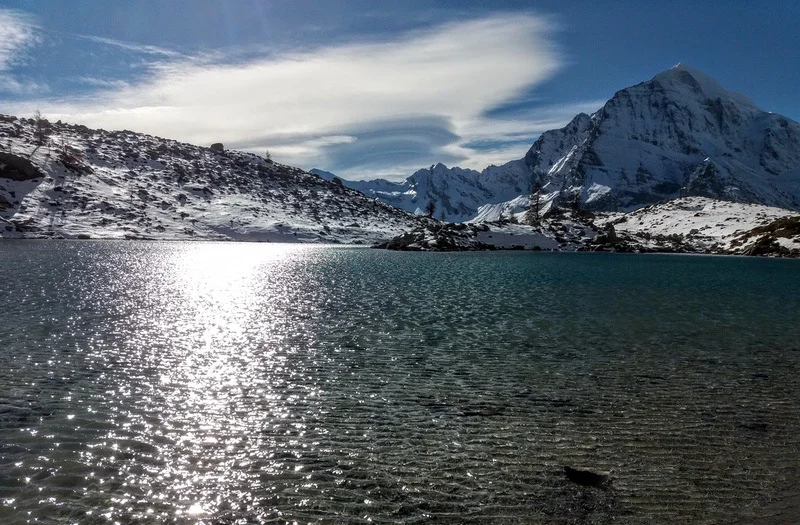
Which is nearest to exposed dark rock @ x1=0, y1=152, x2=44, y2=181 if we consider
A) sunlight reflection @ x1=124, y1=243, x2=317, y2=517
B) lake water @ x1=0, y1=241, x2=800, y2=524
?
lake water @ x1=0, y1=241, x2=800, y2=524

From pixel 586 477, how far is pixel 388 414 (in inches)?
Answer: 316

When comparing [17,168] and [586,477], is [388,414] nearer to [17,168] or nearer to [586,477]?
[586,477]

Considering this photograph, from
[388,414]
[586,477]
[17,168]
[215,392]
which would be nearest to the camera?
[586,477]

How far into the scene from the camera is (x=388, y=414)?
70.3 feet

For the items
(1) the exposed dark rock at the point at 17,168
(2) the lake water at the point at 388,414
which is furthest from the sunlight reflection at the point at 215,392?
(1) the exposed dark rock at the point at 17,168

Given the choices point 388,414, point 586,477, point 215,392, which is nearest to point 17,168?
point 215,392

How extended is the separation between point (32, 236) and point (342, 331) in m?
147

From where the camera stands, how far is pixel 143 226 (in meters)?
176

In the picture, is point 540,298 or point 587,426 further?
point 540,298

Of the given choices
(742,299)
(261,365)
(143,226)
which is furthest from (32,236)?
(742,299)

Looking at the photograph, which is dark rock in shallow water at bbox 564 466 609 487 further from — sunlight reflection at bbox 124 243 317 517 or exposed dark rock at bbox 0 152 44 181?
exposed dark rock at bbox 0 152 44 181

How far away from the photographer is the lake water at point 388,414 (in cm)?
1475

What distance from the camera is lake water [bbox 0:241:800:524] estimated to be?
14.8 meters

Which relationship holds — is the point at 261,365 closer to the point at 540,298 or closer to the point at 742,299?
the point at 540,298
